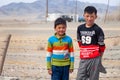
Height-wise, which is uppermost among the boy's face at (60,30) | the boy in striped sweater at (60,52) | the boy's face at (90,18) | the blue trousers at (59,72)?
the boy's face at (90,18)

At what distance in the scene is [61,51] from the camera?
779cm

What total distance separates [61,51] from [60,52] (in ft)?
0.08

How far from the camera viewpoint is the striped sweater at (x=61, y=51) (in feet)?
25.5

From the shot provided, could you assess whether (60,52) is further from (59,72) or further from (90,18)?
(90,18)

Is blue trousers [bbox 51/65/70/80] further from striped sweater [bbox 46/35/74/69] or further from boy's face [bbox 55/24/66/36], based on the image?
boy's face [bbox 55/24/66/36]

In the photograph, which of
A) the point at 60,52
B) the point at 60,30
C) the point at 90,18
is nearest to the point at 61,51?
the point at 60,52

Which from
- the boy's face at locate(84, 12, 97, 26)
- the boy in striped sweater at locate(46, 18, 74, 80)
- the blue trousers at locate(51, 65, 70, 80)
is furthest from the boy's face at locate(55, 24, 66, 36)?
the blue trousers at locate(51, 65, 70, 80)

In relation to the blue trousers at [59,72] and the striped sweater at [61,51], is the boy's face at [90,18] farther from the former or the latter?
the blue trousers at [59,72]

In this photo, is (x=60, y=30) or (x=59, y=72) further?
(x=59, y=72)

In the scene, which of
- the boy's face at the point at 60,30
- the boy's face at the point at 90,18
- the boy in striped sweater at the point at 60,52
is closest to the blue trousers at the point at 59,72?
the boy in striped sweater at the point at 60,52

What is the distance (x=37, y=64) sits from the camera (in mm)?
16812

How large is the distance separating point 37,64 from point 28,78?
404cm

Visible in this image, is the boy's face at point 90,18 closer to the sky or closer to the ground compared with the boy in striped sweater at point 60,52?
closer to the sky

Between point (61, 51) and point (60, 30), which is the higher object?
point (60, 30)
